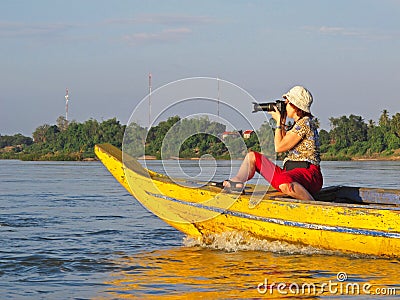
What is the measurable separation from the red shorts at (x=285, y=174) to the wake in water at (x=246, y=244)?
2.16ft

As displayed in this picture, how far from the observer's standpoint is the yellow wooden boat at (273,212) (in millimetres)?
7879

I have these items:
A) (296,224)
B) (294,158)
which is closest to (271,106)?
(294,158)

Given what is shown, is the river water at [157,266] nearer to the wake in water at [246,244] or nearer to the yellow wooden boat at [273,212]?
the wake in water at [246,244]

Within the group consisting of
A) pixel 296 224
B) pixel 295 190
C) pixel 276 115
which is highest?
pixel 276 115

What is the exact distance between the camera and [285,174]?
8.37 meters

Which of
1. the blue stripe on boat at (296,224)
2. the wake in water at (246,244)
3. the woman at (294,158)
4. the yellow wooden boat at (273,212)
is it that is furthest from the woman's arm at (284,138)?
the wake in water at (246,244)

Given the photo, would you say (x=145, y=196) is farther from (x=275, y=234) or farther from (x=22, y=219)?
(x=22, y=219)

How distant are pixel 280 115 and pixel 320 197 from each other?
142 cm

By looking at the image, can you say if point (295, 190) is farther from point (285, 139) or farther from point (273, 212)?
point (285, 139)

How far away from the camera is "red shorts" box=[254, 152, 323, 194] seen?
835cm

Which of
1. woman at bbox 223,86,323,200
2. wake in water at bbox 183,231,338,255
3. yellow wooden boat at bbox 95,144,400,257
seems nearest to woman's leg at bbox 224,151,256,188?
woman at bbox 223,86,323,200

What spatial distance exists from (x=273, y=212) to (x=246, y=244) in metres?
0.64

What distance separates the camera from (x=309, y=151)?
27.9 feet

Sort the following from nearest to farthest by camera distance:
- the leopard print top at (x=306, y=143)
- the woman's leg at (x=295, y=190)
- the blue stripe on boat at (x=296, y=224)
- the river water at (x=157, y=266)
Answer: the river water at (x=157, y=266)
the blue stripe on boat at (x=296, y=224)
the woman's leg at (x=295, y=190)
the leopard print top at (x=306, y=143)
